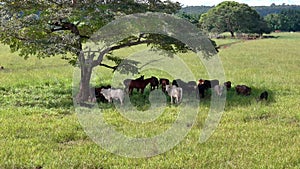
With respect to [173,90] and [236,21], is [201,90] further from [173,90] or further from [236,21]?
[236,21]

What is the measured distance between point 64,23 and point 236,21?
245 feet

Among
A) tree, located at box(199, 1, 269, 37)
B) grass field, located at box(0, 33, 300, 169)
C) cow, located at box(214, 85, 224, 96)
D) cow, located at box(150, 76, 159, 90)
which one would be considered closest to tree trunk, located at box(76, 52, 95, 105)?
grass field, located at box(0, 33, 300, 169)

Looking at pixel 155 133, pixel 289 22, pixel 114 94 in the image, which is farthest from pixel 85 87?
pixel 289 22

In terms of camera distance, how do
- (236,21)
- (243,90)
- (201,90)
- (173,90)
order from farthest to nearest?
(236,21) < (243,90) < (201,90) < (173,90)

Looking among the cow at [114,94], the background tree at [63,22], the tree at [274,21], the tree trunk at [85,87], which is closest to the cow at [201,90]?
the background tree at [63,22]

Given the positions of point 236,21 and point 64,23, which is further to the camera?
A: point 236,21

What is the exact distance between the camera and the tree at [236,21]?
271 feet

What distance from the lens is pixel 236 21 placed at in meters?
83.5

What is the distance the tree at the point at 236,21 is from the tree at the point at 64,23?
69916mm

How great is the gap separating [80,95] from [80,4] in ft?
9.37

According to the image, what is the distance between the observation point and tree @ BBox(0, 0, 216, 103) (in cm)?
1155

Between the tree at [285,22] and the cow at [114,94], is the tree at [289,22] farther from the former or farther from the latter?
the cow at [114,94]

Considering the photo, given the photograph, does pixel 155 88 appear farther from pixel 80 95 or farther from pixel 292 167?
pixel 292 167

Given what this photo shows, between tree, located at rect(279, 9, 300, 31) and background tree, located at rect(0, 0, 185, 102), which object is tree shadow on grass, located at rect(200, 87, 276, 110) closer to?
background tree, located at rect(0, 0, 185, 102)
